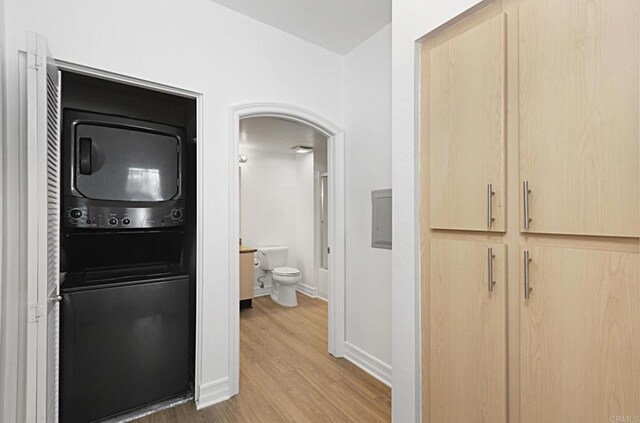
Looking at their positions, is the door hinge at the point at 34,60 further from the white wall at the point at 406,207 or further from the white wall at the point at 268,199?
the white wall at the point at 268,199

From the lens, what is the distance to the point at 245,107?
2.44 m

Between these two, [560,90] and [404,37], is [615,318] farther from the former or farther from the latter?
[404,37]

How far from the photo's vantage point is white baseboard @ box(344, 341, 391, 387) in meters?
2.58

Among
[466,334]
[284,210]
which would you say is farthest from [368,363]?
[284,210]

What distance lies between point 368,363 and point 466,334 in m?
1.62

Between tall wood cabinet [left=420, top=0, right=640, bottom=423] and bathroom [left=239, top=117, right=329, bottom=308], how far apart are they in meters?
3.58

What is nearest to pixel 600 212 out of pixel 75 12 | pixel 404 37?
pixel 404 37

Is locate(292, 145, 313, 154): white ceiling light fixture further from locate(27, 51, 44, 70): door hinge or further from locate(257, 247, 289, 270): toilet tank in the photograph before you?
locate(27, 51, 44, 70): door hinge

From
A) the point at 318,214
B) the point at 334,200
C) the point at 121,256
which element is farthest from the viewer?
the point at 318,214

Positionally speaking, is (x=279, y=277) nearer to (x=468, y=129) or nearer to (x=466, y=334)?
(x=466, y=334)

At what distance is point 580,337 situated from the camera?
3.37 feet

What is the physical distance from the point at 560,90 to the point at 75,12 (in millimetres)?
2436

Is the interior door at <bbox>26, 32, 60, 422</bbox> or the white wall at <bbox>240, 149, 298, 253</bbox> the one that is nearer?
the interior door at <bbox>26, 32, 60, 422</bbox>

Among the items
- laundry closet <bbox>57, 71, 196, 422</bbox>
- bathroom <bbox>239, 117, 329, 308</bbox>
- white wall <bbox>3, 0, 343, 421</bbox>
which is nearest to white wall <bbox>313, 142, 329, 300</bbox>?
bathroom <bbox>239, 117, 329, 308</bbox>
